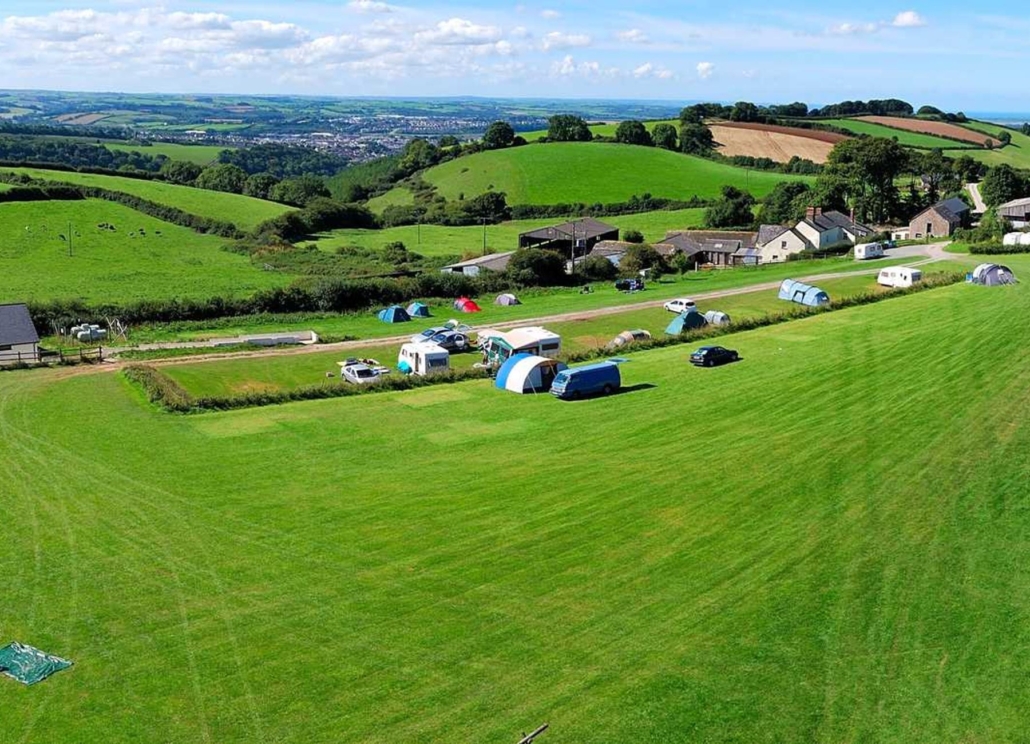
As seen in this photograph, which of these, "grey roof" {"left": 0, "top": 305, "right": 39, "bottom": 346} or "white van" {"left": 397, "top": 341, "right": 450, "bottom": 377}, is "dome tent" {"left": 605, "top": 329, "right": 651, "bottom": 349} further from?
"grey roof" {"left": 0, "top": 305, "right": 39, "bottom": 346}

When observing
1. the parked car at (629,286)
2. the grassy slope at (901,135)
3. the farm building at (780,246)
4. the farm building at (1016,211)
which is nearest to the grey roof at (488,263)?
the parked car at (629,286)

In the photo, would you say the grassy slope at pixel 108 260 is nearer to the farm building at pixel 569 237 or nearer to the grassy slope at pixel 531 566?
the farm building at pixel 569 237

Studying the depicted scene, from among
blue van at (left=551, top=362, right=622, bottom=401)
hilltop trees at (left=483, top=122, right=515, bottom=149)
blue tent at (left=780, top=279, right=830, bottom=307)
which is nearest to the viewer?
blue van at (left=551, top=362, right=622, bottom=401)

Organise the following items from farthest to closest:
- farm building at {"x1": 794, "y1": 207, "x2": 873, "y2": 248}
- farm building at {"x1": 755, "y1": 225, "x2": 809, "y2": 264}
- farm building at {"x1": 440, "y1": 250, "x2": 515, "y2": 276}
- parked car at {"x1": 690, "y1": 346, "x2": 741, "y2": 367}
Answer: farm building at {"x1": 794, "y1": 207, "x2": 873, "y2": 248} → farm building at {"x1": 755, "y1": 225, "x2": 809, "y2": 264} → farm building at {"x1": 440, "y1": 250, "x2": 515, "y2": 276} → parked car at {"x1": 690, "y1": 346, "x2": 741, "y2": 367}

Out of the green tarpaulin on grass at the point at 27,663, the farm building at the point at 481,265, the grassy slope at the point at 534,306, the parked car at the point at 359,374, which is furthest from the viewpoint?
the farm building at the point at 481,265

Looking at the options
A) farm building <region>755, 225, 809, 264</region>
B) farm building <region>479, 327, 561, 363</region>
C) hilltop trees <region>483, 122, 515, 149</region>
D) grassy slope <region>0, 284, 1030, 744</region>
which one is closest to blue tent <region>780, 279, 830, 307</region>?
grassy slope <region>0, 284, 1030, 744</region>

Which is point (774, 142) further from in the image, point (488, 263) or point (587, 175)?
point (488, 263)

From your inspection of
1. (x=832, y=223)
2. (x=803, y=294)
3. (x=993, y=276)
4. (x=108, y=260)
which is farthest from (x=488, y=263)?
(x=993, y=276)
